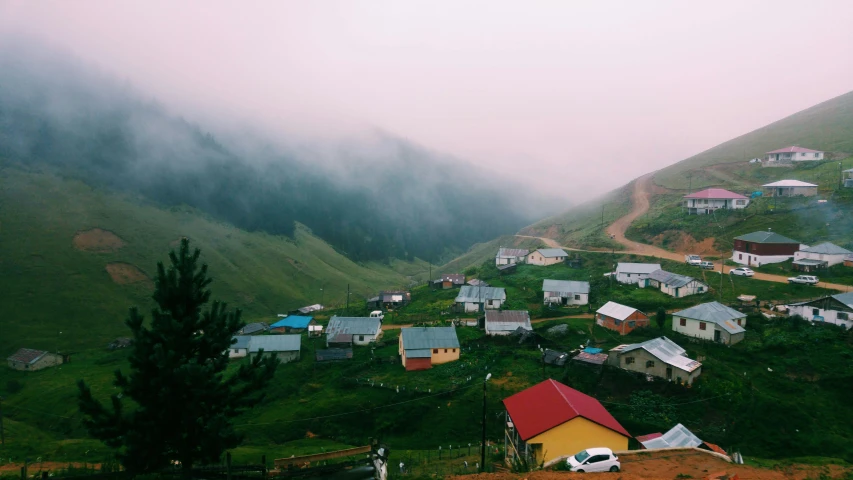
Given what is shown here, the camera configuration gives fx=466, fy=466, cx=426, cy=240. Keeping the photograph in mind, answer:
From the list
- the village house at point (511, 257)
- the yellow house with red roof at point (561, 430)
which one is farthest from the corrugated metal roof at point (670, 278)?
the yellow house with red roof at point (561, 430)

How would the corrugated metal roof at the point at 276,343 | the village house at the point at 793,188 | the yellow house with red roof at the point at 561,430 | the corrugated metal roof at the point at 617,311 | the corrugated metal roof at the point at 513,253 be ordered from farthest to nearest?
the corrugated metal roof at the point at 513,253 → the village house at the point at 793,188 → the corrugated metal roof at the point at 276,343 → the corrugated metal roof at the point at 617,311 → the yellow house with red roof at the point at 561,430

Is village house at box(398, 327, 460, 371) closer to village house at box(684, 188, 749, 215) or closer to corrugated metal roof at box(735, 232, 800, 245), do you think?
corrugated metal roof at box(735, 232, 800, 245)

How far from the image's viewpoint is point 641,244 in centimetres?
7781

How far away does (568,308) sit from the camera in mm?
57031

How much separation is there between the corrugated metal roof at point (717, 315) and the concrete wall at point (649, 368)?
6908 mm

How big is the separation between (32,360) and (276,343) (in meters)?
29.0

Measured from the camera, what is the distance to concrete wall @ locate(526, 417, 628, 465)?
21.7 m

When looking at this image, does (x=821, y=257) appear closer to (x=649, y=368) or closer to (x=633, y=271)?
(x=633, y=271)

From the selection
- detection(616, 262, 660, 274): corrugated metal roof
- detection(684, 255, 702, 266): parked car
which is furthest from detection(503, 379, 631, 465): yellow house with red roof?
detection(684, 255, 702, 266): parked car

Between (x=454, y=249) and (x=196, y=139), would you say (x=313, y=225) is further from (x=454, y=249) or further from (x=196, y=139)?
(x=454, y=249)

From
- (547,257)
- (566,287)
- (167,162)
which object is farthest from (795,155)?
(167,162)

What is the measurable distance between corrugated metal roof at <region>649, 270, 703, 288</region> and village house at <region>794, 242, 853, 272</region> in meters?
12.5

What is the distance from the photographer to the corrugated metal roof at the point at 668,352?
35531 mm

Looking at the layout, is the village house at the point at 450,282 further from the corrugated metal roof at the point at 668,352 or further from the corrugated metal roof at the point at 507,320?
the corrugated metal roof at the point at 668,352
